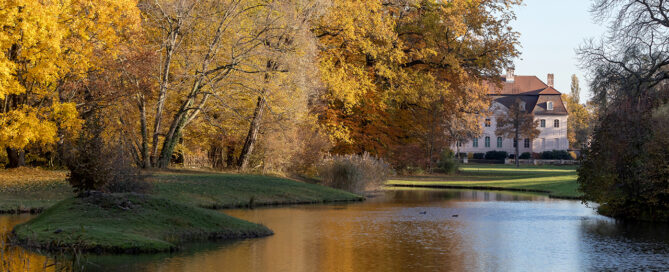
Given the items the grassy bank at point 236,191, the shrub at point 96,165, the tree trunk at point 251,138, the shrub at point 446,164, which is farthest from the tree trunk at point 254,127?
the shrub at point 446,164

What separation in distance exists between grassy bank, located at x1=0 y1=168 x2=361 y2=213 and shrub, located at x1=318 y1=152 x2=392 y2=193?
216 cm

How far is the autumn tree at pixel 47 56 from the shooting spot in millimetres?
22859

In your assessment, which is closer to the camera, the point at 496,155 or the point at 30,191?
the point at 30,191

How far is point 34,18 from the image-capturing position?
22.9 meters

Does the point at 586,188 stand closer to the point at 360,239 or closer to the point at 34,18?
the point at 360,239

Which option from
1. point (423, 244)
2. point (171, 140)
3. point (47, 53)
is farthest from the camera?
point (171, 140)

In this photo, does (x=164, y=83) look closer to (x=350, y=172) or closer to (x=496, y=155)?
(x=350, y=172)

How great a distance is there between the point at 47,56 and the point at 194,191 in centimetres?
660

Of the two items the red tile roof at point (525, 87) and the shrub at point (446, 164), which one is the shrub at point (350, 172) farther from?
the red tile roof at point (525, 87)

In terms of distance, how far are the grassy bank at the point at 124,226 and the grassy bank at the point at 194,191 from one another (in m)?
5.13

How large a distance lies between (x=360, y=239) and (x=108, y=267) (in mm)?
5587

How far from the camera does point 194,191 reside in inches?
888

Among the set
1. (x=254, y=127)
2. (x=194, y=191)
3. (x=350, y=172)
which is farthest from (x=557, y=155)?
(x=194, y=191)

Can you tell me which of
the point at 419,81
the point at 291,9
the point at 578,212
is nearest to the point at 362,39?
the point at 419,81
